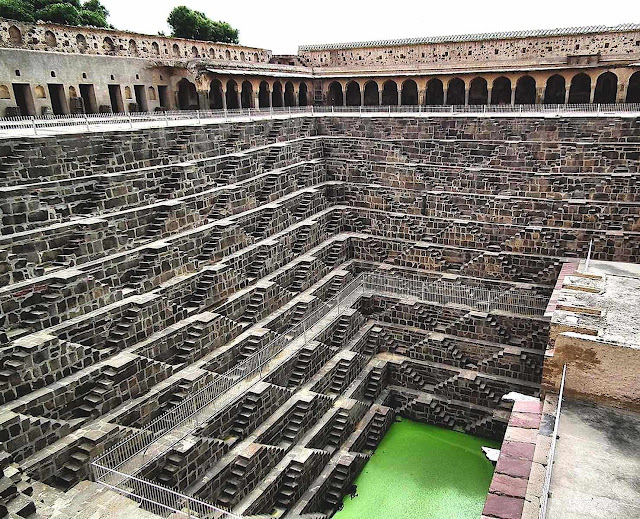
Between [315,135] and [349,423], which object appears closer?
[349,423]

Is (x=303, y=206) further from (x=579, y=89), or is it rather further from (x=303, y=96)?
(x=579, y=89)

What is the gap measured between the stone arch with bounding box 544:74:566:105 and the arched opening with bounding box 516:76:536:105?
820mm

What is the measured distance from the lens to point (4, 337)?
10938mm

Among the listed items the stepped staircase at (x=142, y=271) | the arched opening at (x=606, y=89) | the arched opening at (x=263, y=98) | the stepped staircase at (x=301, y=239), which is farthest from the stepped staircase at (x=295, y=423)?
the arched opening at (x=606, y=89)

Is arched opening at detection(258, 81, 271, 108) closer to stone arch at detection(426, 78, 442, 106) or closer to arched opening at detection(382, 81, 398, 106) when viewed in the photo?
arched opening at detection(382, 81, 398, 106)

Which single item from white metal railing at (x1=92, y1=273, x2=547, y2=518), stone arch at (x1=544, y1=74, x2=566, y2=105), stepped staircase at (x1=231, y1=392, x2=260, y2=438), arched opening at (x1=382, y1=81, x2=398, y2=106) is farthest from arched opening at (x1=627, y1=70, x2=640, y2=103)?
stepped staircase at (x1=231, y1=392, x2=260, y2=438)

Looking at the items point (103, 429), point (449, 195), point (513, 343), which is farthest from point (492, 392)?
point (103, 429)

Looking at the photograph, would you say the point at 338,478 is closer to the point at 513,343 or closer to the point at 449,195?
the point at 513,343

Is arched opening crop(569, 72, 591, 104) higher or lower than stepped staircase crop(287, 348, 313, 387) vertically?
higher

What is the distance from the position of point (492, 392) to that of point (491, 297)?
3.37 meters

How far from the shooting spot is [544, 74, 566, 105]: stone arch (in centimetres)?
3256

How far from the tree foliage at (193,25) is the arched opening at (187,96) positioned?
819 inches

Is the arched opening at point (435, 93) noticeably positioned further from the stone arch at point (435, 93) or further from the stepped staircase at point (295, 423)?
the stepped staircase at point (295, 423)

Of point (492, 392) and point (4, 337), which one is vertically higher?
point (4, 337)
